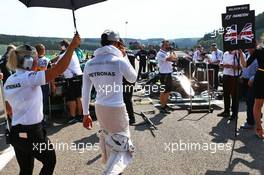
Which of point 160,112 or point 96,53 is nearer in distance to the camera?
point 96,53

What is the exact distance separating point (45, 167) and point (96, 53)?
1.51 metres

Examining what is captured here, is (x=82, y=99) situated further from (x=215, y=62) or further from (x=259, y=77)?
(x=215, y=62)

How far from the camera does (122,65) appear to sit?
4555 millimetres

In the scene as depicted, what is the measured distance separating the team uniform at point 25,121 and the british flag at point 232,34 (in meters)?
5.07

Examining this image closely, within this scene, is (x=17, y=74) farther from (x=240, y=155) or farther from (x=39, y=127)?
(x=240, y=155)

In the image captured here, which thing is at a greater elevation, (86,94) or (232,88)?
(86,94)

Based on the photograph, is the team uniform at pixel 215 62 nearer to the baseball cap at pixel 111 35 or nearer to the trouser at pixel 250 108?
the trouser at pixel 250 108

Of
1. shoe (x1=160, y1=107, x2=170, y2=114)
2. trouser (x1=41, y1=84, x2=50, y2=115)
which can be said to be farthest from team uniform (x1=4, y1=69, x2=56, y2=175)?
shoe (x1=160, y1=107, x2=170, y2=114)

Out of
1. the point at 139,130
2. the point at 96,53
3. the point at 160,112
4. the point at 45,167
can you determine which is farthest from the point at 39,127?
the point at 160,112

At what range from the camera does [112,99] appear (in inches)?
181

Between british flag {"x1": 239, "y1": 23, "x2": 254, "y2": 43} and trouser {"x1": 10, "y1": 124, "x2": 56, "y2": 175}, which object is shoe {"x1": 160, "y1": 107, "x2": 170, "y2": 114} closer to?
british flag {"x1": 239, "y1": 23, "x2": 254, "y2": 43}

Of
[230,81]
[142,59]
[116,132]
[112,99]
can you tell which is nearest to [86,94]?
[112,99]

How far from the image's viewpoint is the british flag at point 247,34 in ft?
25.9

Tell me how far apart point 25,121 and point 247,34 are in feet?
18.1
